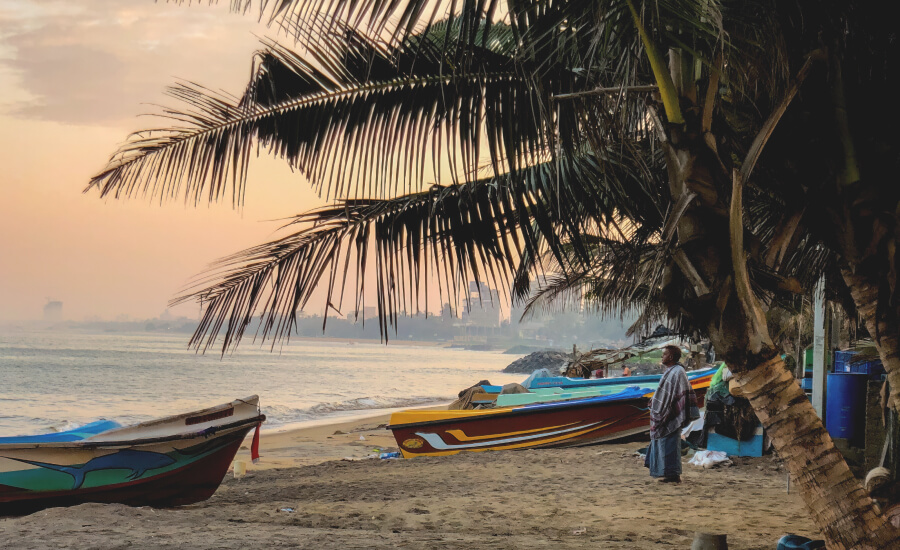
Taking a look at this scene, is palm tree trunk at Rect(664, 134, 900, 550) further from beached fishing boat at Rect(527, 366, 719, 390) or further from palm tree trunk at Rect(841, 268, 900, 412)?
beached fishing boat at Rect(527, 366, 719, 390)

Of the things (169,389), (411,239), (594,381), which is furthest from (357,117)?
(169,389)

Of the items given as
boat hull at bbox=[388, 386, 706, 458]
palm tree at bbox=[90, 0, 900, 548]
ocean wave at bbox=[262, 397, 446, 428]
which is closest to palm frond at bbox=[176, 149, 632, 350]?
palm tree at bbox=[90, 0, 900, 548]

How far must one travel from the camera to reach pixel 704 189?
292 centimetres

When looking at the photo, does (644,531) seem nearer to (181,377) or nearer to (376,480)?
(376,480)

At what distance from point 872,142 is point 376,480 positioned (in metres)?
7.34

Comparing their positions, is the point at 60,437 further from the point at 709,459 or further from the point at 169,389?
the point at 169,389

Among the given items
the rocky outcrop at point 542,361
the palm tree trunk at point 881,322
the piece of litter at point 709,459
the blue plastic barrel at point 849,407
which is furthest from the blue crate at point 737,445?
the rocky outcrop at point 542,361

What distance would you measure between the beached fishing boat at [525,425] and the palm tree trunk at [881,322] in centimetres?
800

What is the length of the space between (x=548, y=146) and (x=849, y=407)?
5.23 meters

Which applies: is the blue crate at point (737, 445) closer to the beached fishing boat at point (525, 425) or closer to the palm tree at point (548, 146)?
the beached fishing boat at point (525, 425)

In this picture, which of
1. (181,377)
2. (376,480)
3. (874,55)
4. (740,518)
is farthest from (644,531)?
(181,377)

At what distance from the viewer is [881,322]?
341 cm

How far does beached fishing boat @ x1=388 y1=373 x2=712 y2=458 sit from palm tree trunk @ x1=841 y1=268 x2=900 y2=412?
800 cm

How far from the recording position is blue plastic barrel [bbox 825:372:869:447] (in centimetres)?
700
